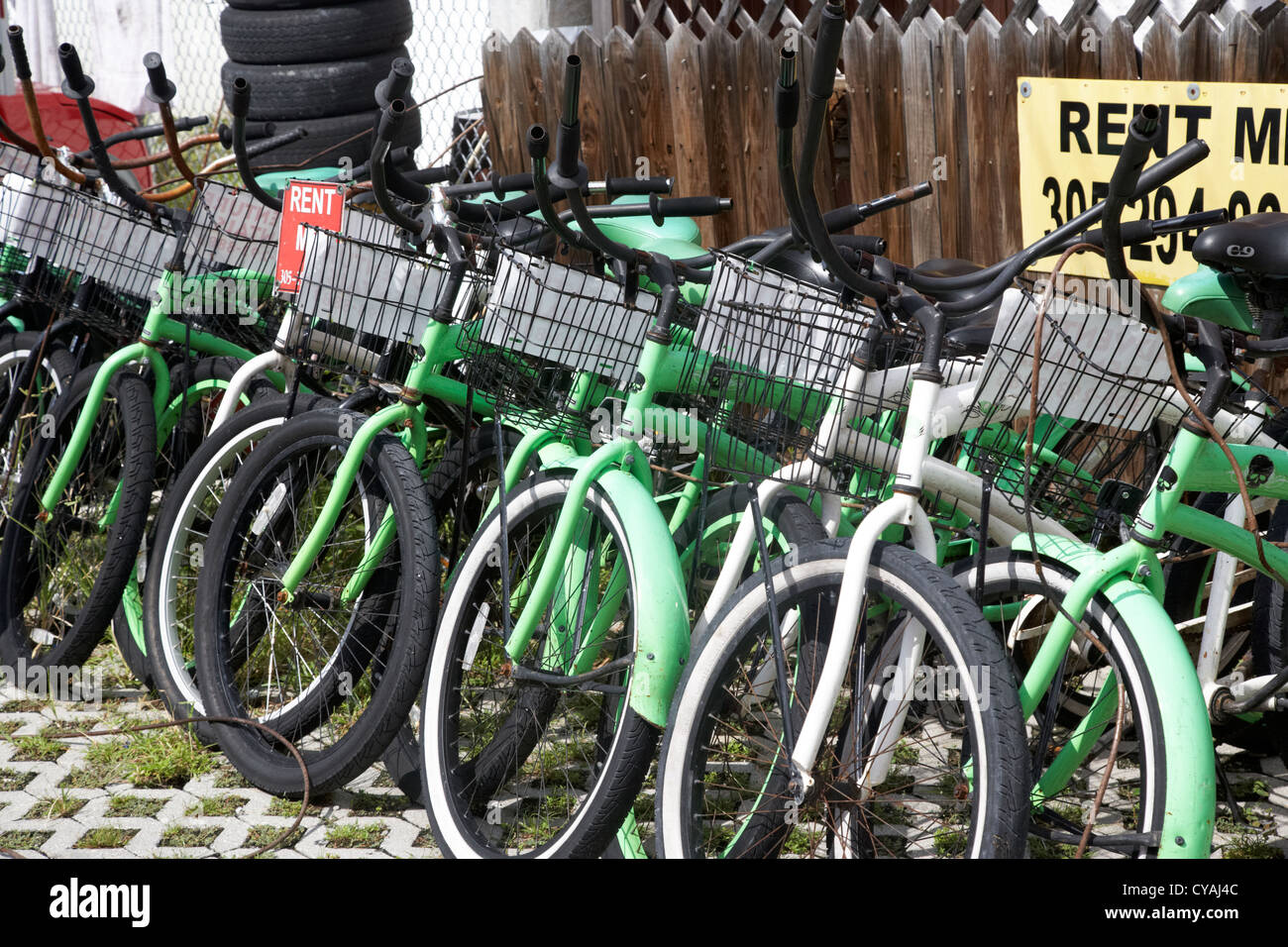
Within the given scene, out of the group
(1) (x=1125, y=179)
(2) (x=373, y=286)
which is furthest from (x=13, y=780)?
(1) (x=1125, y=179)

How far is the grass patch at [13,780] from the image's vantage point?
3793mm

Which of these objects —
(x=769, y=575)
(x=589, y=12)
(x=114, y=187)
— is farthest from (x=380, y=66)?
(x=769, y=575)

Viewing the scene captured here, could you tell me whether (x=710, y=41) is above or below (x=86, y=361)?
above

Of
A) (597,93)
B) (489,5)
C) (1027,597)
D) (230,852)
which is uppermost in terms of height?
(489,5)

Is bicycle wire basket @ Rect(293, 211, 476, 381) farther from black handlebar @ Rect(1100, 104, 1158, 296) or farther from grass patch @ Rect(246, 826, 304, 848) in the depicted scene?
black handlebar @ Rect(1100, 104, 1158, 296)

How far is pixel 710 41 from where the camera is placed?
17.3 ft

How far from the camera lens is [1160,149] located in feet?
13.5

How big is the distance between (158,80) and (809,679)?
232cm

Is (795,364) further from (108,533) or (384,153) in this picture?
(108,533)

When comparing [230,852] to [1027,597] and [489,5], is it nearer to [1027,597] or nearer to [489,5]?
[1027,597]

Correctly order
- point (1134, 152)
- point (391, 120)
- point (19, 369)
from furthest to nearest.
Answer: point (19, 369) < point (391, 120) < point (1134, 152)

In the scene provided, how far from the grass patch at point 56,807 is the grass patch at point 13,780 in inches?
5.0

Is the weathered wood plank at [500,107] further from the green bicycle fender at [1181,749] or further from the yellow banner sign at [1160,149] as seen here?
the green bicycle fender at [1181,749]
